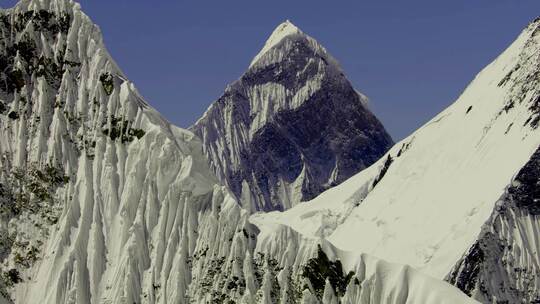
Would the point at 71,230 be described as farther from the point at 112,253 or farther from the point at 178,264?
the point at 178,264

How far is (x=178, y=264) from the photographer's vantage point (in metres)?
188

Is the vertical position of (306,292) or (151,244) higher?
(151,244)

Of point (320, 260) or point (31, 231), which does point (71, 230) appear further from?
point (320, 260)

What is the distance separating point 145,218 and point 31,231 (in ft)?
70.8

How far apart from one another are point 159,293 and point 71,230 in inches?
889

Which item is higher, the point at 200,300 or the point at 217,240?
the point at 217,240

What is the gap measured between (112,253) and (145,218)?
8892 millimetres

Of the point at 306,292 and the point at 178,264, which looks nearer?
the point at 306,292

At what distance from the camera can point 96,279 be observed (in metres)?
194

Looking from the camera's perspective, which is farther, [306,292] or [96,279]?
[96,279]

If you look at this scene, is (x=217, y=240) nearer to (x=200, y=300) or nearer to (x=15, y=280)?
(x=200, y=300)

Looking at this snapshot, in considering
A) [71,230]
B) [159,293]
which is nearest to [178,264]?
[159,293]

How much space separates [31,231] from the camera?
19888 cm

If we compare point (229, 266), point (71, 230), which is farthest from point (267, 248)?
point (71, 230)
